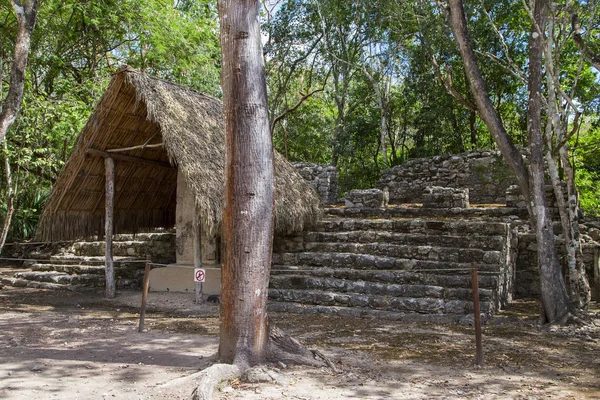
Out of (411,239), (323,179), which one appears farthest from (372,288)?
(323,179)

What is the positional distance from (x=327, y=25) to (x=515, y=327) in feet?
50.7

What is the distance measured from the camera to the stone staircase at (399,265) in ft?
24.8

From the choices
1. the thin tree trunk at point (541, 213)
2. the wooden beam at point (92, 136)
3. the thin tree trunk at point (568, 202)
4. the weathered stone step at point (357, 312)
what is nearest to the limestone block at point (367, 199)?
the weathered stone step at point (357, 312)

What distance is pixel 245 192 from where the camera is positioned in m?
4.67

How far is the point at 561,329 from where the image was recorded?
650cm

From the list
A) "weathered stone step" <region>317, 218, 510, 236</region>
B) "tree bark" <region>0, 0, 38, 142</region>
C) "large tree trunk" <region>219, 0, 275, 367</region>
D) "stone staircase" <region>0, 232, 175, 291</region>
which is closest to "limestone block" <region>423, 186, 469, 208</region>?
"weathered stone step" <region>317, 218, 510, 236</region>

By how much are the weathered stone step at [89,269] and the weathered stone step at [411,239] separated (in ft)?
12.1

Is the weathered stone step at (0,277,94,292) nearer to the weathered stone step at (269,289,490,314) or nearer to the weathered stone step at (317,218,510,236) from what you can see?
the weathered stone step at (269,289,490,314)

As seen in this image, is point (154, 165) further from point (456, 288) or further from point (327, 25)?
point (327, 25)

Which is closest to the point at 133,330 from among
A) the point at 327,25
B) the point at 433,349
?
the point at 433,349

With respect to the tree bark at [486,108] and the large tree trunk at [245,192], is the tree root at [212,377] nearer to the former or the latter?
the large tree trunk at [245,192]

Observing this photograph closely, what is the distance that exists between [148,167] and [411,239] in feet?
→ 16.6

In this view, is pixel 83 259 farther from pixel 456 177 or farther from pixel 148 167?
pixel 456 177

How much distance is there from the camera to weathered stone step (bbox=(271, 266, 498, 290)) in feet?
25.0
